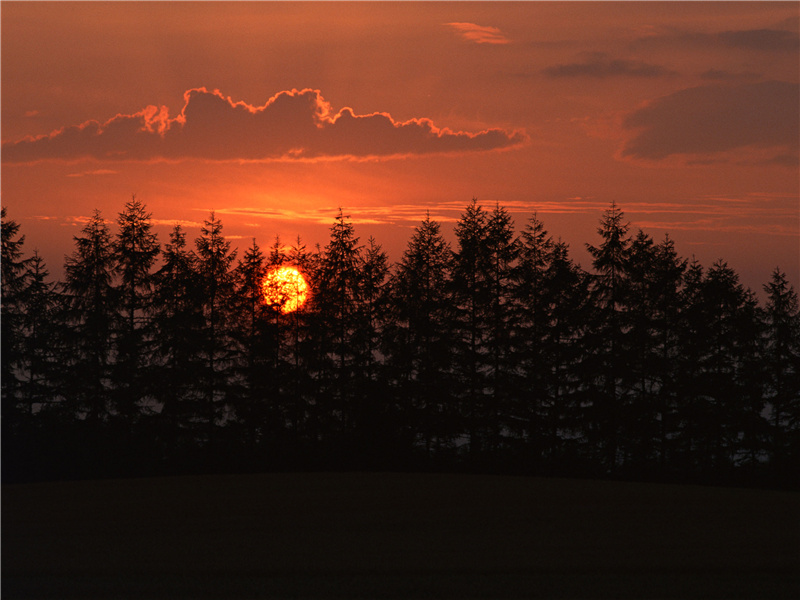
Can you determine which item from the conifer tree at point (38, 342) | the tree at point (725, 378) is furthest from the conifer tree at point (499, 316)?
the conifer tree at point (38, 342)

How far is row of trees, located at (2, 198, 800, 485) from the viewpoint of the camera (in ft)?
118

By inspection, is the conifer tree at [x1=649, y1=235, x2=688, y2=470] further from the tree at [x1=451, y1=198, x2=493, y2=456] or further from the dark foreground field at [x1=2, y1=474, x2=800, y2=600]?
the dark foreground field at [x1=2, y1=474, x2=800, y2=600]

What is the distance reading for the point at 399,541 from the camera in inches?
513

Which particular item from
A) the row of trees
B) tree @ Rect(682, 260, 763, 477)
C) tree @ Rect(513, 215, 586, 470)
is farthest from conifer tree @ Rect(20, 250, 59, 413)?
tree @ Rect(682, 260, 763, 477)

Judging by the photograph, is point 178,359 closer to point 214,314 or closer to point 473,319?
point 214,314

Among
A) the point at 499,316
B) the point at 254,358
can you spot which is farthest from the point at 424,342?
the point at 254,358

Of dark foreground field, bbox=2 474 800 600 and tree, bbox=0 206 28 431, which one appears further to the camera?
tree, bbox=0 206 28 431

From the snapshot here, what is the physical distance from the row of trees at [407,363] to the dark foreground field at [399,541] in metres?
16.7

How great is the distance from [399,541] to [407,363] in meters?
25.1

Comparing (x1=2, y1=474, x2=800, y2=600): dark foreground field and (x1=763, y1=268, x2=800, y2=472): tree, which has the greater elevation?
(x1=763, y1=268, x2=800, y2=472): tree

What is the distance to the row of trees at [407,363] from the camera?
35.8 metres

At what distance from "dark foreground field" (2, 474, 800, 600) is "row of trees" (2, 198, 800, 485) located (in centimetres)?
1675

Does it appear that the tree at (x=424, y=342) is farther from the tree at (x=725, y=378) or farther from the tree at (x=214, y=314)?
the tree at (x=725, y=378)

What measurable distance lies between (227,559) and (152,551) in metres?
1.39
